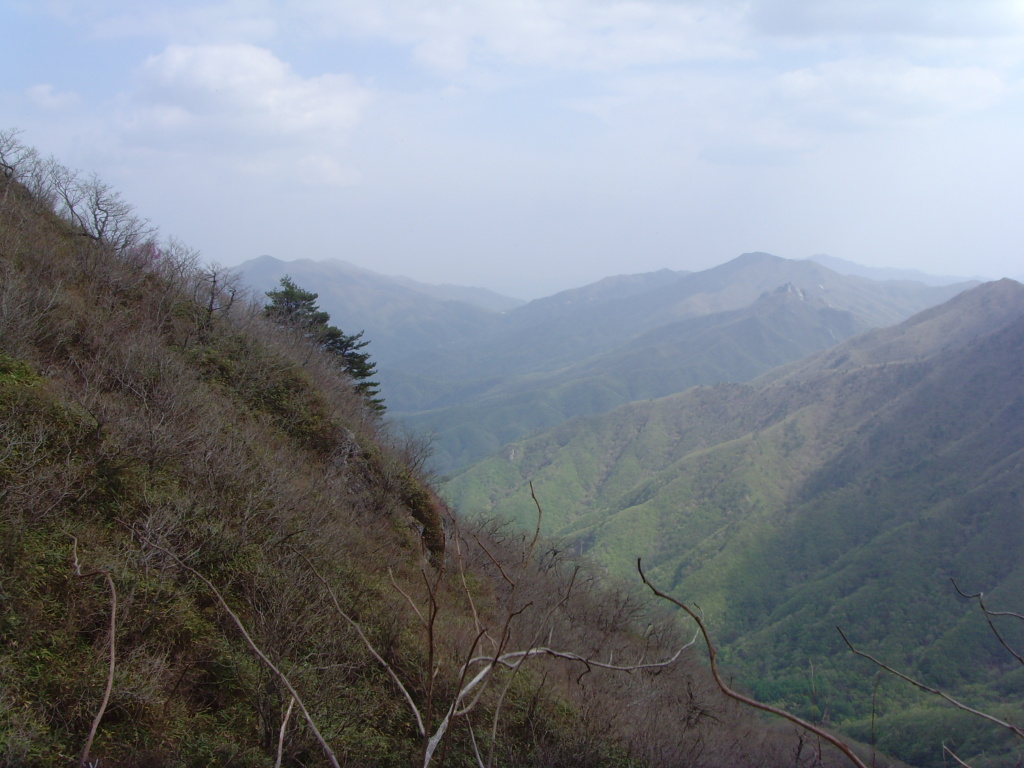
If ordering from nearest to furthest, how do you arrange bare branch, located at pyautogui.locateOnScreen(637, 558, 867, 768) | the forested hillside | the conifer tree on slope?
bare branch, located at pyautogui.locateOnScreen(637, 558, 867, 768), the forested hillside, the conifer tree on slope

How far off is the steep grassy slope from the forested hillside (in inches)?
1610

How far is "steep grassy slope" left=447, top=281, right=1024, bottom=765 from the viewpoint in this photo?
75625mm

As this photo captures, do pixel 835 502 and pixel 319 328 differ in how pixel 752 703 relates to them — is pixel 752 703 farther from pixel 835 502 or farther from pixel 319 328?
pixel 835 502

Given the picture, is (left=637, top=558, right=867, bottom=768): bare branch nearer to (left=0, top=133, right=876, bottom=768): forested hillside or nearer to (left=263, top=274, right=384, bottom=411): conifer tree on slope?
(left=0, top=133, right=876, bottom=768): forested hillside

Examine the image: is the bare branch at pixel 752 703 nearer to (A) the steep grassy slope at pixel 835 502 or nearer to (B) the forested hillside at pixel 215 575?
(B) the forested hillside at pixel 215 575

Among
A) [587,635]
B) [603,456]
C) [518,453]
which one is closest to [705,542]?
[603,456]

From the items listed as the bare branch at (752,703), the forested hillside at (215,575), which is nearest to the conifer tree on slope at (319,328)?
the forested hillside at (215,575)

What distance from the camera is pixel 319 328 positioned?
109ft

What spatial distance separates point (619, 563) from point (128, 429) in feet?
357

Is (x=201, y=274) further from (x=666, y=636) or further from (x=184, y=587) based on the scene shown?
(x=666, y=636)

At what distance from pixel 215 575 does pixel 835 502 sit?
→ 128 m

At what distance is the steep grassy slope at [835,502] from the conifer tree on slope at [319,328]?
120ft

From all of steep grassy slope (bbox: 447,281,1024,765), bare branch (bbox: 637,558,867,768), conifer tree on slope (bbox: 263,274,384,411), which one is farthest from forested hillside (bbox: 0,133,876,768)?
steep grassy slope (bbox: 447,281,1024,765)

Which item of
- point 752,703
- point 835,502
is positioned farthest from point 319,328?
point 835,502
